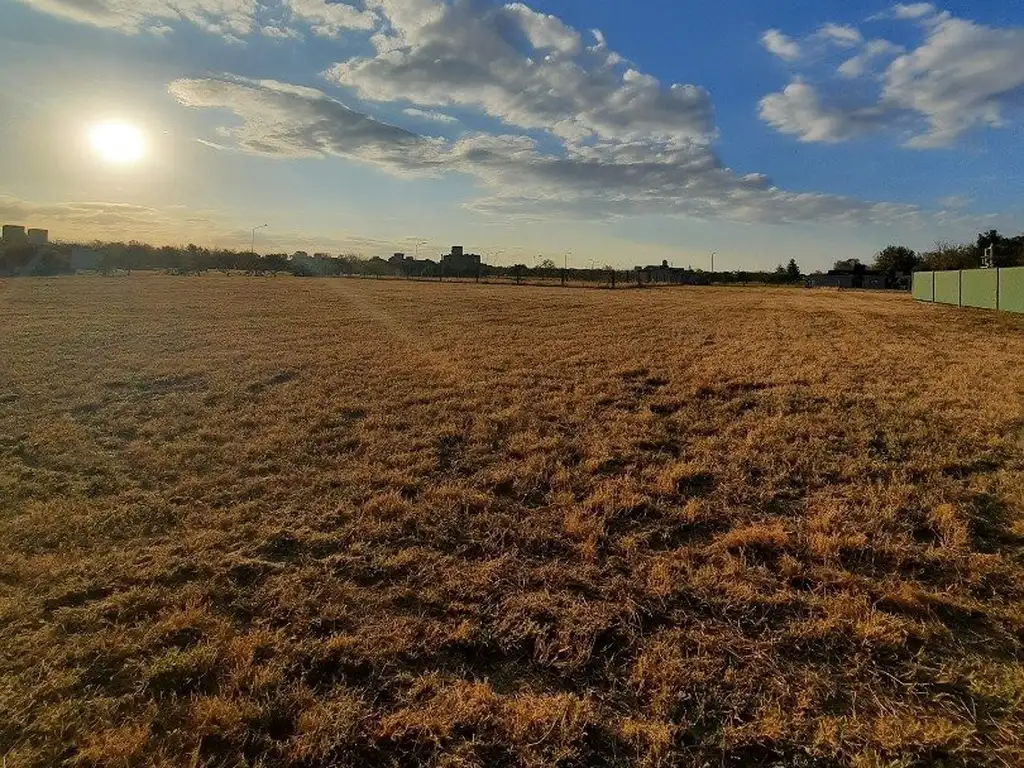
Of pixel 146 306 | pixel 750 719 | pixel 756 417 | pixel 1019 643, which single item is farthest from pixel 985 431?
pixel 146 306

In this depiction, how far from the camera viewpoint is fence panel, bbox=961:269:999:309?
87.4ft

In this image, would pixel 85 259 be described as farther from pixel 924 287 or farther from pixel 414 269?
pixel 924 287

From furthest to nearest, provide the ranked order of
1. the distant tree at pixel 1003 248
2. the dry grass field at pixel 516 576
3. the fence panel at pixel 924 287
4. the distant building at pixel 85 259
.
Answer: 1. the distant building at pixel 85 259
2. the distant tree at pixel 1003 248
3. the fence panel at pixel 924 287
4. the dry grass field at pixel 516 576

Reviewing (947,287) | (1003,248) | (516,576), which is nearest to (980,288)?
(947,287)

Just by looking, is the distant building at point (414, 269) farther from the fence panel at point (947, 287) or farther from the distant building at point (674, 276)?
the fence panel at point (947, 287)

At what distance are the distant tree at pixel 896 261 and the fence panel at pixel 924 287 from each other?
4606 centimetres

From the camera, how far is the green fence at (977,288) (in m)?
24.7

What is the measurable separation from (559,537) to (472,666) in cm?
162

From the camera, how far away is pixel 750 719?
2.81 meters

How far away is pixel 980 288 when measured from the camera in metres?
28.2

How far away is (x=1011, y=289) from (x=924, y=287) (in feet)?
43.2

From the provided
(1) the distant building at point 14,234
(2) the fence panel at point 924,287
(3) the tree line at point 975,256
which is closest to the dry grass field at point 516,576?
(2) the fence panel at point 924,287

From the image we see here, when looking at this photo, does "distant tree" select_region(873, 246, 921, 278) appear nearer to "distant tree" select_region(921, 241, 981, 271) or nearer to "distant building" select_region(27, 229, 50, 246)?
"distant tree" select_region(921, 241, 981, 271)

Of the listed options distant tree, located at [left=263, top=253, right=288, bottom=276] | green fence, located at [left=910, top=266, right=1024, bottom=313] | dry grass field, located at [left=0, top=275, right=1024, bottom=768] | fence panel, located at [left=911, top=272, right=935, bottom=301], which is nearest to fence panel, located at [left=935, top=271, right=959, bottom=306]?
green fence, located at [left=910, top=266, right=1024, bottom=313]
